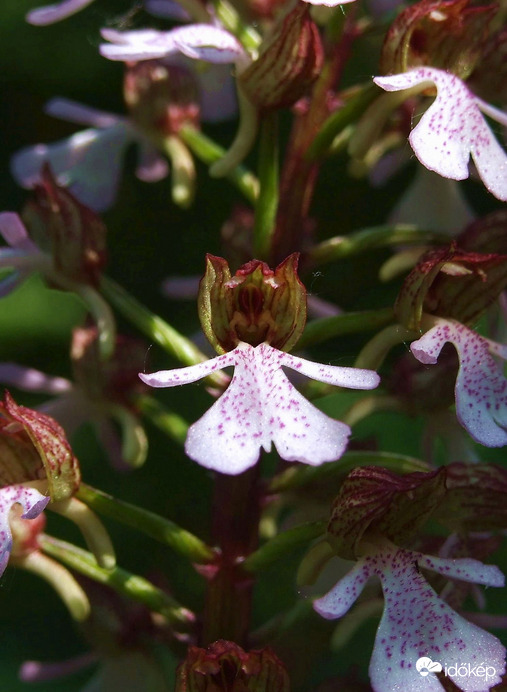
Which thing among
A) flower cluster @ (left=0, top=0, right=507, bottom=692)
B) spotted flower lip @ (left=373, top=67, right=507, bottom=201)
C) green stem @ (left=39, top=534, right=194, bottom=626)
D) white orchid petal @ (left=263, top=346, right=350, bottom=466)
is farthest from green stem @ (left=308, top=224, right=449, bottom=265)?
green stem @ (left=39, top=534, right=194, bottom=626)

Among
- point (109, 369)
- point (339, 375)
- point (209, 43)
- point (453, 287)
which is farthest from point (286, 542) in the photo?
point (209, 43)

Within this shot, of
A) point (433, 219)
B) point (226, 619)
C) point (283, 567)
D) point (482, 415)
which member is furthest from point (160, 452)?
point (482, 415)

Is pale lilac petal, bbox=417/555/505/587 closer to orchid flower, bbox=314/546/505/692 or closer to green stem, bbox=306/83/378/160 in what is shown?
orchid flower, bbox=314/546/505/692

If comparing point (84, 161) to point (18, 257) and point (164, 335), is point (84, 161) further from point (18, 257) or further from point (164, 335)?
point (164, 335)

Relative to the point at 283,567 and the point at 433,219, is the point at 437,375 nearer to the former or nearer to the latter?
the point at 433,219

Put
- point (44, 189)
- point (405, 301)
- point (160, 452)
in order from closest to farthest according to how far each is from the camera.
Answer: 1. point (405, 301)
2. point (44, 189)
3. point (160, 452)

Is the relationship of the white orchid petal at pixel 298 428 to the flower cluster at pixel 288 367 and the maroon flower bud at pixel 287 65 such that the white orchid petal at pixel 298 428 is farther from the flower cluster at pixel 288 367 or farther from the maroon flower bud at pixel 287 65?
the maroon flower bud at pixel 287 65
